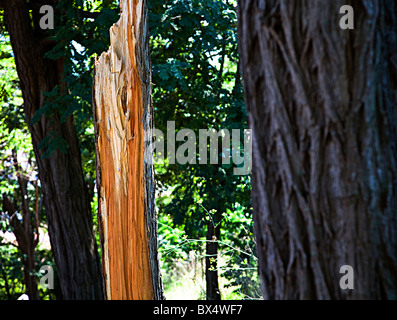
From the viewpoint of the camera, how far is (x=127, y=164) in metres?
Answer: 3.66

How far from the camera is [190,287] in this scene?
9000 mm

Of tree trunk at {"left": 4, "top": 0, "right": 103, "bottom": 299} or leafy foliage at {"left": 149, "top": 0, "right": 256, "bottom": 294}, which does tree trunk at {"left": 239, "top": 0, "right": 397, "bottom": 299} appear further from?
tree trunk at {"left": 4, "top": 0, "right": 103, "bottom": 299}

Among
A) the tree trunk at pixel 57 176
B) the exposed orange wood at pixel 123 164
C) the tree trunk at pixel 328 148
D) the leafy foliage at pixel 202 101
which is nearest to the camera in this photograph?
the tree trunk at pixel 328 148

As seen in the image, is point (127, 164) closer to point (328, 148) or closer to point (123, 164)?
point (123, 164)

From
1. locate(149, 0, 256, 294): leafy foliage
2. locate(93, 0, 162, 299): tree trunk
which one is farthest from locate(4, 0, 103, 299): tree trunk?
locate(93, 0, 162, 299): tree trunk

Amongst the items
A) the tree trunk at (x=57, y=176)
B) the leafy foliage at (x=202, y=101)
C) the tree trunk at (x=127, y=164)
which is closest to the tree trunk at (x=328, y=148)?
the tree trunk at (x=127, y=164)

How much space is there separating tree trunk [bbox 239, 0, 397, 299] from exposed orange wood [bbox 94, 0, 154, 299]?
192 centimetres

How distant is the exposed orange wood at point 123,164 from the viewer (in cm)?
363

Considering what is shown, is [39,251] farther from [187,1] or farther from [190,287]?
[187,1]

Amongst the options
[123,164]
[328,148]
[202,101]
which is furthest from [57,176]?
[328,148]

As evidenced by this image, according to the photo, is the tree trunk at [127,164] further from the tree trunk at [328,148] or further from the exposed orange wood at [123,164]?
the tree trunk at [328,148]

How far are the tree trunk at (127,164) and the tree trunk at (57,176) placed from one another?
11.8ft

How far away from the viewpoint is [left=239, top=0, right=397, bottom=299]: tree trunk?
172 centimetres
